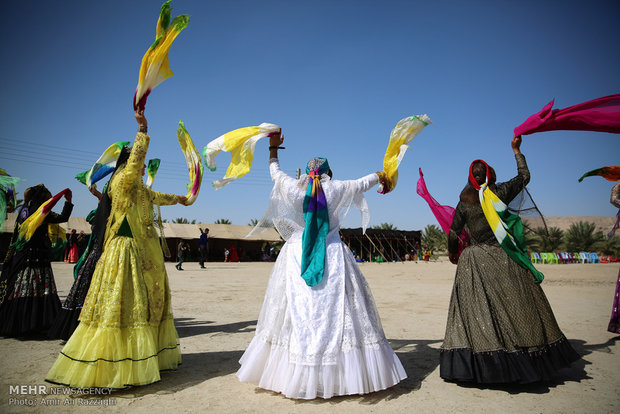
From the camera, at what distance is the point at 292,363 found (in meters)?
3.19

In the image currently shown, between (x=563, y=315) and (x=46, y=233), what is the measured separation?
9.74 m

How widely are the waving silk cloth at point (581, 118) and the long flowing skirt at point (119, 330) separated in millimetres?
4395

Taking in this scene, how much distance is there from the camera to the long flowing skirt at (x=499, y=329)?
3.41 metres

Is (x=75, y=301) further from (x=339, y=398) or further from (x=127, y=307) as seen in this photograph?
(x=339, y=398)

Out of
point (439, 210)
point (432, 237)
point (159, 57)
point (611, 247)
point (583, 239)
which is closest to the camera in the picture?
point (159, 57)

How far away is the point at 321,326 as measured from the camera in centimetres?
325

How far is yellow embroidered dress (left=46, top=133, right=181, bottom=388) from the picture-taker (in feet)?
10.6

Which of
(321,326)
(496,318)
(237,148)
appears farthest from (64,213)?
(496,318)

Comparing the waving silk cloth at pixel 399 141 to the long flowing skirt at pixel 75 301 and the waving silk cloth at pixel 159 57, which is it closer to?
the waving silk cloth at pixel 159 57

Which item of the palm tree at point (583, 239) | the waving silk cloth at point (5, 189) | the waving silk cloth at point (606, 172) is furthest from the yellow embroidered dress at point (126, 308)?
the palm tree at point (583, 239)

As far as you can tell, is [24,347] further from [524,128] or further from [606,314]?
[606,314]

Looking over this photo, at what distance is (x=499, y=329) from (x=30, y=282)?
22.0ft

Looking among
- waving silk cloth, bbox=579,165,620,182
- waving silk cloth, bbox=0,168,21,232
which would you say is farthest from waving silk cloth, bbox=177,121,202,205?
waving silk cloth, bbox=579,165,620,182

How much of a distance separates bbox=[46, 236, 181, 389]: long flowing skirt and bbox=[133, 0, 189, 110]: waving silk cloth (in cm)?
154
